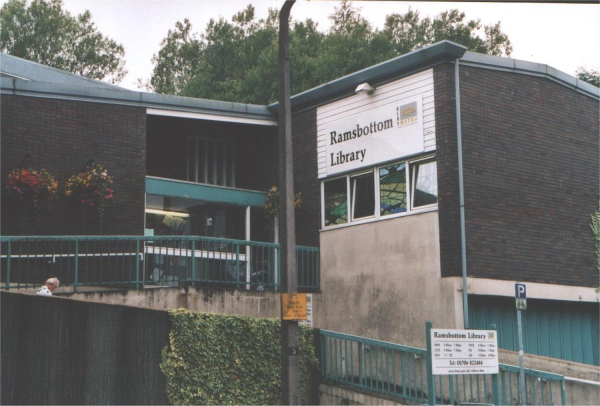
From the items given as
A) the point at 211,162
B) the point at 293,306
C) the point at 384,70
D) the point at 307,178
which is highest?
the point at 384,70

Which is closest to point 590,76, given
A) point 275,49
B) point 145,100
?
point 275,49

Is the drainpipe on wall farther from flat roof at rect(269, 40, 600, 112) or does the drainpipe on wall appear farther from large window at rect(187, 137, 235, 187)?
large window at rect(187, 137, 235, 187)

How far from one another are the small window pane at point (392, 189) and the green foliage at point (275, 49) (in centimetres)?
2133

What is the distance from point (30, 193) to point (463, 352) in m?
9.39

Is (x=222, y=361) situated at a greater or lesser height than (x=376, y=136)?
lesser

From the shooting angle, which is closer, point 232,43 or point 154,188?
point 154,188

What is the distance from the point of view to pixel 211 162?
21.9 meters

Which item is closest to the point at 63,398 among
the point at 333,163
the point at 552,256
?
the point at 333,163

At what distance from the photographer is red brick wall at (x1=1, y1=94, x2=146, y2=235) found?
17203 mm

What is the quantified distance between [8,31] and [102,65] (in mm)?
5332

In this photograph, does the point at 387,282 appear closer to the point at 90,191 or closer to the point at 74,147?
the point at 90,191

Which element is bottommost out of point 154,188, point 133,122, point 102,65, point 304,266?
point 304,266

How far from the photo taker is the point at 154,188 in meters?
18.9

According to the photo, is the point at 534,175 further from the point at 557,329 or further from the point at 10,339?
the point at 10,339
